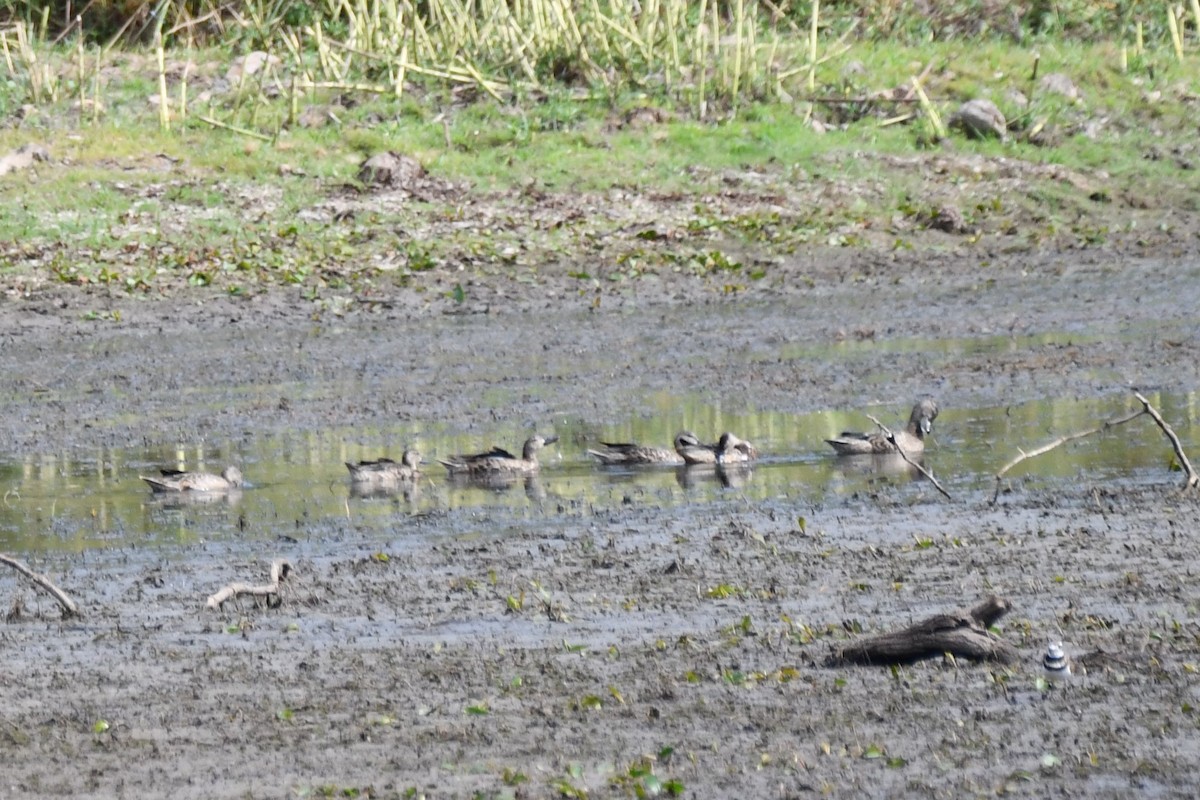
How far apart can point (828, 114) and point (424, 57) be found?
4748 millimetres

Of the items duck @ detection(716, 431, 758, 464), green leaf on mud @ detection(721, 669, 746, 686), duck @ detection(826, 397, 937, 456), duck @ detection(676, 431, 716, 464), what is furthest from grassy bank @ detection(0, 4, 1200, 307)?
green leaf on mud @ detection(721, 669, 746, 686)

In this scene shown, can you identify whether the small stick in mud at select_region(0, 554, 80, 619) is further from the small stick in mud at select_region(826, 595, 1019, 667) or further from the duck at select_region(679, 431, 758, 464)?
the duck at select_region(679, 431, 758, 464)

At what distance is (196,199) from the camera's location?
18594 mm

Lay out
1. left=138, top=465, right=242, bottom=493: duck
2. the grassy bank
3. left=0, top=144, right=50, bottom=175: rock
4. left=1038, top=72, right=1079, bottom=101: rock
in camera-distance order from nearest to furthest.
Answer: left=138, top=465, right=242, bottom=493: duck → the grassy bank → left=0, top=144, right=50, bottom=175: rock → left=1038, top=72, right=1079, bottom=101: rock

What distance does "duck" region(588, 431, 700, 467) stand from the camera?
11.0 meters

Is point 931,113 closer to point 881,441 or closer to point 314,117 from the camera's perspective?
point 314,117

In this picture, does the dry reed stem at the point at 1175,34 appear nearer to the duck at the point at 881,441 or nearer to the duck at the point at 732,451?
the duck at the point at 881,441

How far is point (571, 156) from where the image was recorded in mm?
20281

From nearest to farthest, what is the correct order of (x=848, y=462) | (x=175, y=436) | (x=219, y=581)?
1. (x=219, y=581)
2. (x=848, y=462)
3. (x=175, y=436)

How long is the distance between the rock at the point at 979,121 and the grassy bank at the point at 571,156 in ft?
0.54

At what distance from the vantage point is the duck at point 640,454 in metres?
11.0

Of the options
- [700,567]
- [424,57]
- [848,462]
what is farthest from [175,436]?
[424,57]

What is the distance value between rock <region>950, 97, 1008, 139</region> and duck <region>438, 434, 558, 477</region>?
1219 centimetres

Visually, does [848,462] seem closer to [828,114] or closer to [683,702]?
[683,702]
